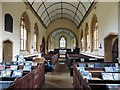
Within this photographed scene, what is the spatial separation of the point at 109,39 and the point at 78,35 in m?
11.5

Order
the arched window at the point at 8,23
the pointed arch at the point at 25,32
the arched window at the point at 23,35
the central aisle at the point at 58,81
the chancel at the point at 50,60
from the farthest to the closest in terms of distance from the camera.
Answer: the pointed arch at the point at 25,32
the arched window at the point at 23,35
the arched window at the point at 8,23
the central aisle at the point at 58,81
the chancel at the point at 50,60

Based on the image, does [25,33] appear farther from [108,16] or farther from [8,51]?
[108,16]

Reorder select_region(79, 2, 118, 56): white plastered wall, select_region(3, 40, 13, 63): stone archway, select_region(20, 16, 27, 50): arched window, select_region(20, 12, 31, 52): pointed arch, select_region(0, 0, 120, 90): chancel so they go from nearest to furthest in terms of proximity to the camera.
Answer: select_region(0, 0, 120, 90): chancel, select_region(79, 2, 118, 56): white plastered wall, select_region(3, 40, 13, 63): stone archway, select_region(20, 16, 27, 50): arched window, select_region(20, 12, 31, 52): pointed arch

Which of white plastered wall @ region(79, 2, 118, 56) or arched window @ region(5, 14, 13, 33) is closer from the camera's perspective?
white plastered wall @ region(79, 2, 118, 56)

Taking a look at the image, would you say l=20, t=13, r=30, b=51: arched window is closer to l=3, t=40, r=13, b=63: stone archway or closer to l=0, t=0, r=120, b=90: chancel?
l=0, t=0, r=120, b=90: chancel

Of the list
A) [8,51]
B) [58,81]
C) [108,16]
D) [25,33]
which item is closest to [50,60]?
[8,51]

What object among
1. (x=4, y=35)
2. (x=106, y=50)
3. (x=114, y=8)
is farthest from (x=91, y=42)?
(x=4, y=35)

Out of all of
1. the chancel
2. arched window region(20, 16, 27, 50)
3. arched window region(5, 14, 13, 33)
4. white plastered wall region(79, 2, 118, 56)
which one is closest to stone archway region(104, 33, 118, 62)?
the chancel

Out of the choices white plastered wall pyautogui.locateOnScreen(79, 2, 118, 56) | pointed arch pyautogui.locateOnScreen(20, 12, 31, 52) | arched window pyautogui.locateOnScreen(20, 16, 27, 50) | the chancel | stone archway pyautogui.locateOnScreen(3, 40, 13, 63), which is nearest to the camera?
the chancel

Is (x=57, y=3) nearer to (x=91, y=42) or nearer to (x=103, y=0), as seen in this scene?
(x=91, y=42)

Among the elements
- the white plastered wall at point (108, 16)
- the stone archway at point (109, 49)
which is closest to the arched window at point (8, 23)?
the white plastered wall at point (108, 16)

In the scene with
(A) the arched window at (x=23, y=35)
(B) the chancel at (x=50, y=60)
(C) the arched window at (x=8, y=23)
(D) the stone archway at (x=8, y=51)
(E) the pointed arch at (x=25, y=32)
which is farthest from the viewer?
(E) the pointed arch at (x=25, y=32)

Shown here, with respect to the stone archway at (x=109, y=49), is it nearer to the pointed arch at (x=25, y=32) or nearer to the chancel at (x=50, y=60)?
the chancel at (x=50, y=60)

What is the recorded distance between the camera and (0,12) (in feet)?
22.5
